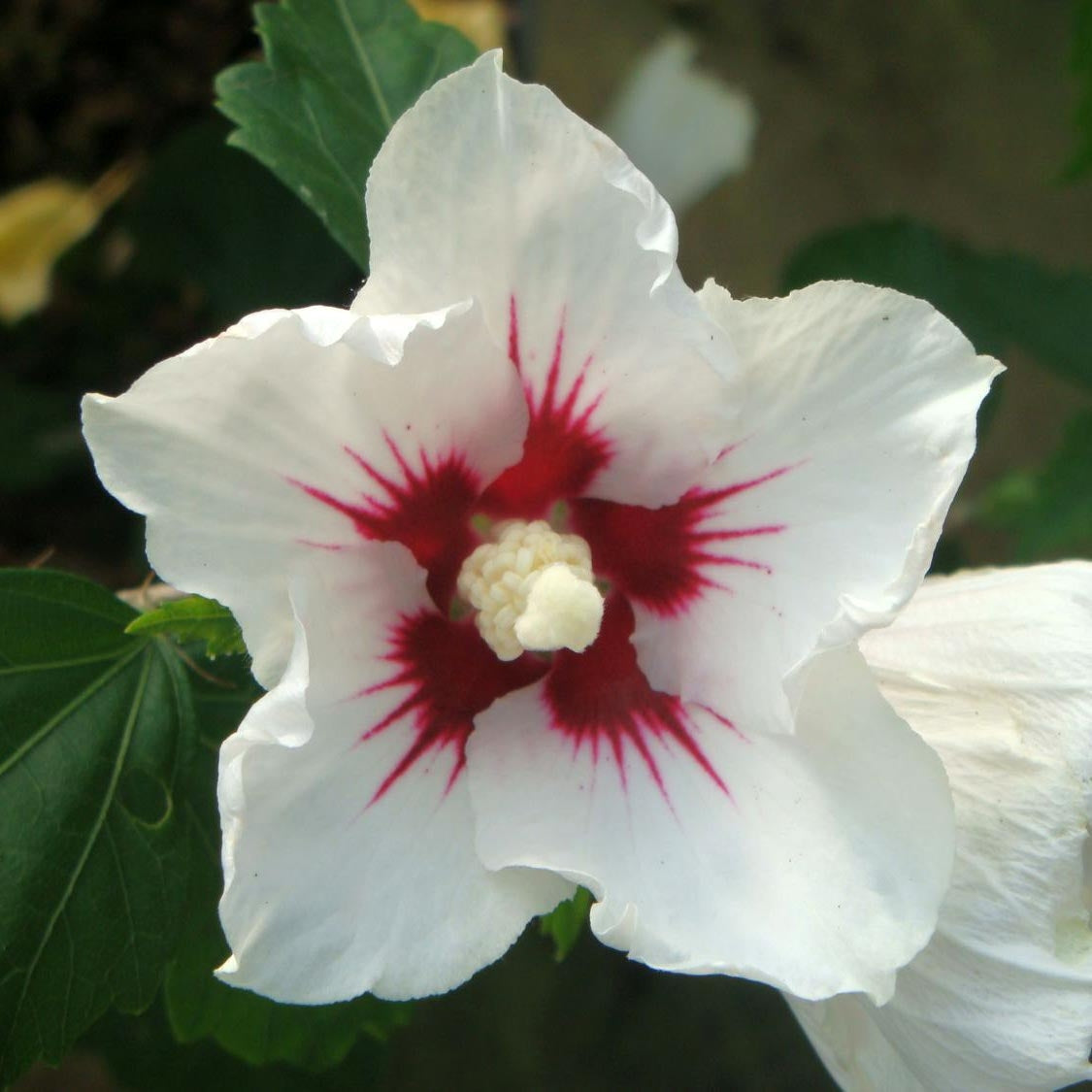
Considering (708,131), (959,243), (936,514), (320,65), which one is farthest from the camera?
(708,131)

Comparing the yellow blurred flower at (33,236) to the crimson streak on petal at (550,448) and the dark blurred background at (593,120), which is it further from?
the crimson streak on petal at (550,448)

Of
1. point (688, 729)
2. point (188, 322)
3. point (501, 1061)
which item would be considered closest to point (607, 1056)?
point (501, 1061)

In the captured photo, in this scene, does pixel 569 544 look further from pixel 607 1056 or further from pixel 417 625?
pixel 607 1056

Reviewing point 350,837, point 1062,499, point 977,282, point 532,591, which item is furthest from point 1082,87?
point 350,837

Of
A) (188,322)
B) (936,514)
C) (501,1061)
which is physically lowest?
(501,1061)

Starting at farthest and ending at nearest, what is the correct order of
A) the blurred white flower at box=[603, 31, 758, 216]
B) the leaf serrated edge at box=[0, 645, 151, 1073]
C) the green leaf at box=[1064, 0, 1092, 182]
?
1. the blurred white flower at box=[603, 31, 758, 216]
2. the green leaf at box=[1064, 0, 1092, 182]
3. the leaf serrated edge at box=[0, 645, 151, 1073]

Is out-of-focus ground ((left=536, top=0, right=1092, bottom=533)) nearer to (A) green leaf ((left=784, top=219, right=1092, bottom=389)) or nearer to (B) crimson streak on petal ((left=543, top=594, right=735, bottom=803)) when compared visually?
(A) green leaf ((left=784, top=219, right=1092, bottom=389))

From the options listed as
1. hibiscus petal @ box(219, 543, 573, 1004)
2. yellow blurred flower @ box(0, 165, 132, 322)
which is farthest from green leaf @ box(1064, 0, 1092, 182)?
yellow blurred flower @ box(0, 165, 132, 322)
